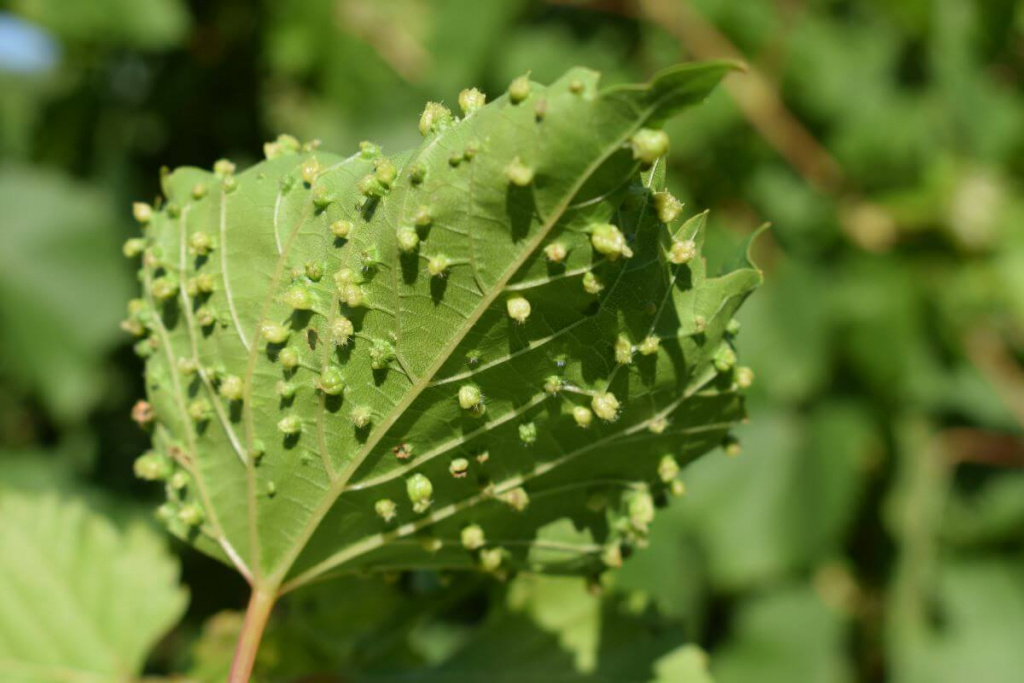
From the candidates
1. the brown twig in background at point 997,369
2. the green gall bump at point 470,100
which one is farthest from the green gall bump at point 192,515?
the brown twig in background at point 997,369

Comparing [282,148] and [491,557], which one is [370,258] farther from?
[491,557]

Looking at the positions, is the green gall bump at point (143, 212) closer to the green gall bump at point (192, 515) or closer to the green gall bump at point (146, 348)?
the green gall bump at point (146, 348)

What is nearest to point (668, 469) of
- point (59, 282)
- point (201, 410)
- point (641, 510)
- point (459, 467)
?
point (641, 510)

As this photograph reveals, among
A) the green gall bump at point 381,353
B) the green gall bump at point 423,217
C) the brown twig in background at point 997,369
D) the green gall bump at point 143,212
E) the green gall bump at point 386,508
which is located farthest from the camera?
the brown twig in background at point 997,369

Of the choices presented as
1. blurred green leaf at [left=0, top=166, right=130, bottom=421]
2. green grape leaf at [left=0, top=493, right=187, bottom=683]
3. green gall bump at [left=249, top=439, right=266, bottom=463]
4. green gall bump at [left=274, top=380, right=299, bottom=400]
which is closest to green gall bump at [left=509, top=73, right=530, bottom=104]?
green gall bump at [left=274, top=380, right=299, bottom=400]

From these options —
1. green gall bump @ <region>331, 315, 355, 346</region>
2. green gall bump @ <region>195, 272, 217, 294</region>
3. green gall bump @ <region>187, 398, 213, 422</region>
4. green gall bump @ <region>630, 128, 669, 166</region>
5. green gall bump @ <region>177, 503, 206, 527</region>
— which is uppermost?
green gall bump @ <region>630, 128, 669, 166</region>

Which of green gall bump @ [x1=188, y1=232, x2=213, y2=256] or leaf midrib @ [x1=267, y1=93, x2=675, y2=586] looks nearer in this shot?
leaf midrib @ [x1=267, y1=93, x2=675, y2=586]

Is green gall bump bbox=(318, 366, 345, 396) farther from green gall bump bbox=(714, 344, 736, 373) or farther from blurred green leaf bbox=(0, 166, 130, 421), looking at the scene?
blurred green leaf bbox=(0, 166, 130, 421)
